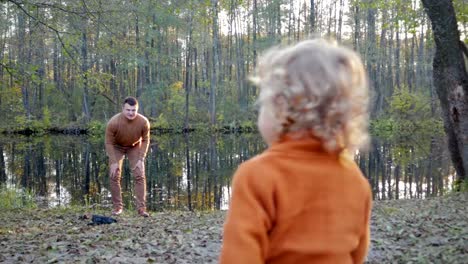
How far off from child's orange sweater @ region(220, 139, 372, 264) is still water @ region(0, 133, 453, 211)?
10.8 metres

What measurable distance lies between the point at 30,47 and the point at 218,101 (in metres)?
16.5

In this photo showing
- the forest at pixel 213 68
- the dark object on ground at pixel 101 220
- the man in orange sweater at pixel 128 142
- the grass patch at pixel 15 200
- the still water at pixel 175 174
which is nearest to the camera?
the dark object on ground at pixel 101 220

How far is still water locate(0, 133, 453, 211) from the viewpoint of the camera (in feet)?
45.4

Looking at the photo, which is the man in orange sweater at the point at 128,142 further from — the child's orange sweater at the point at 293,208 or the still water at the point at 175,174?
the child's orange sweater at the point at 293,208

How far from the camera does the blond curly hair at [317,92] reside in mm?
1868

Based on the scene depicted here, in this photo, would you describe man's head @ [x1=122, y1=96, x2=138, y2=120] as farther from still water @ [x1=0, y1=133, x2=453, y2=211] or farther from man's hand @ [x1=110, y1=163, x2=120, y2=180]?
still water @ [x1=0, y1=133, x2=453, y2=211]

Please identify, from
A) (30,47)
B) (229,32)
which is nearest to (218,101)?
(229,32)

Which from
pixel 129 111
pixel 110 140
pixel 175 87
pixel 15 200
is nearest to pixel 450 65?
pixel 129 111

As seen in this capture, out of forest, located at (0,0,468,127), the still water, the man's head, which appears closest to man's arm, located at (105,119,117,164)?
the man's head

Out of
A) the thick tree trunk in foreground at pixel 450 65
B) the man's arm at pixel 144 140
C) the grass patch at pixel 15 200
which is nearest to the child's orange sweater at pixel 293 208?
the man's arm at pixel 144 140

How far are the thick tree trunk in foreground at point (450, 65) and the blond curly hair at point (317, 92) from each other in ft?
27.7

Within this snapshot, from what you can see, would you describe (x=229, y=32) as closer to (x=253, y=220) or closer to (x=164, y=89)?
(x=164, y=89)

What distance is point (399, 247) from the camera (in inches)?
241

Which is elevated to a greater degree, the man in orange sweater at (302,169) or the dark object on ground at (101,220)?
the man in orange sweater at (302,169)
